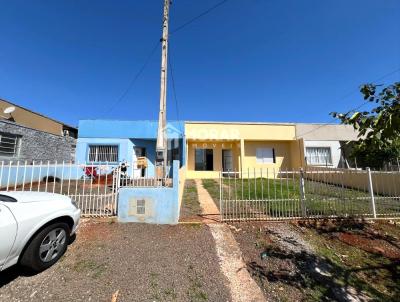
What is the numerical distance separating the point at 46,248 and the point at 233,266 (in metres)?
3.16

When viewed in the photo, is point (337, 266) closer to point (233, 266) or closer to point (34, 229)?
point (233, 266)

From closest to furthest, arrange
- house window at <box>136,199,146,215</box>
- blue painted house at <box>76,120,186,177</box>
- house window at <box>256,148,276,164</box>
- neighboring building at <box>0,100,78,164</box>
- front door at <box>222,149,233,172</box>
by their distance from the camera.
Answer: house window at <box>136,199,146,215</box>, neighboring building at <box>0,100,78,164</box>, blue painted house at <box>76,120,186,177</box>, house window at <box>256,148,276,164</box>, front door at <box>222,149,233,172</box>

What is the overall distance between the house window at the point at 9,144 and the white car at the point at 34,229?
9.64 metres

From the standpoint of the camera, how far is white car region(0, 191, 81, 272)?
116 inches

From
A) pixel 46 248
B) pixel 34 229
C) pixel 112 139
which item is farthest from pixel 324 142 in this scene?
pixel 34 229

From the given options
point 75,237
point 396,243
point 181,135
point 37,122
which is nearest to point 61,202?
point 75,237

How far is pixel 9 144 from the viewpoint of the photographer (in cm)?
1108

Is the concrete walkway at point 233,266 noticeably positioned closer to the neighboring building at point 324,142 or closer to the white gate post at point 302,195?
the white gate post at point 302,195

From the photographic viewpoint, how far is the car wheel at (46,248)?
3.25m

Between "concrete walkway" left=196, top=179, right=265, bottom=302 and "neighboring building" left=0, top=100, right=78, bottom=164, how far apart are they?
26.6 ft

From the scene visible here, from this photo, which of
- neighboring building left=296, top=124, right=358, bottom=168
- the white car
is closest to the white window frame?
the white car

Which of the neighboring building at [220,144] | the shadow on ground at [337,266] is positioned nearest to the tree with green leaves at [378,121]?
the shadow on ground at [337,266]

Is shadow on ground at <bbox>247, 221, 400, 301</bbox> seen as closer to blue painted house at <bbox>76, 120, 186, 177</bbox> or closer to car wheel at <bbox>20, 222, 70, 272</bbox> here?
car wheel at <bbox>20, 222, 70, 272</bbox>

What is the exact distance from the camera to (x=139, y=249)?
425cm
